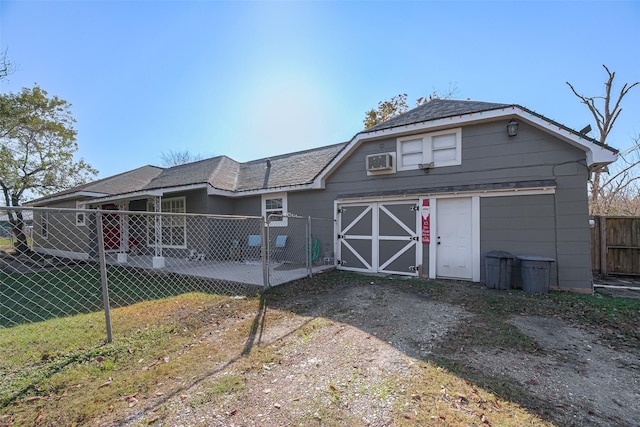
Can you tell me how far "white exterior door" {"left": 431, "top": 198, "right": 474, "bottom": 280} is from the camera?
712 centimetres

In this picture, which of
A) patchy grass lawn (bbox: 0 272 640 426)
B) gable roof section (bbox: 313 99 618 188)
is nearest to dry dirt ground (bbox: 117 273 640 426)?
patchy grass lawn (bbox: 0 272 640 426)

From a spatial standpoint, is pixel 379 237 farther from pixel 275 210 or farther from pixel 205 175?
pixel 205 175

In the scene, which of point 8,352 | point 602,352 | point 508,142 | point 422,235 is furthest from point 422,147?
point 8,352

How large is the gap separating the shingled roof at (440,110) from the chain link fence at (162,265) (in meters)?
3.99

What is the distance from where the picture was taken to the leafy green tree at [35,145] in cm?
1500

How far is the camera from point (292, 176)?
10750 millimetres

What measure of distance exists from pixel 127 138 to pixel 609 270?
2301cm

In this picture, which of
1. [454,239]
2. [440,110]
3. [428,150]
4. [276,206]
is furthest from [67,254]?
[440,110]

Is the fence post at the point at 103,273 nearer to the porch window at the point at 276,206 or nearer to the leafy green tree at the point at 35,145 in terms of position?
the porch window at the point at 276,206

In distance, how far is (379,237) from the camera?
8.38m

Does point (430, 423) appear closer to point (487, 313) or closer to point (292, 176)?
point (487, 313)

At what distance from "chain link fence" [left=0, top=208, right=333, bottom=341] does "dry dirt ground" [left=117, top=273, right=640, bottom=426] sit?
202 centimetres

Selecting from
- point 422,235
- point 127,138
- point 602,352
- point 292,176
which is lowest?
point 602,352

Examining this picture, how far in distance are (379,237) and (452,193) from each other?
2400 millimetres
